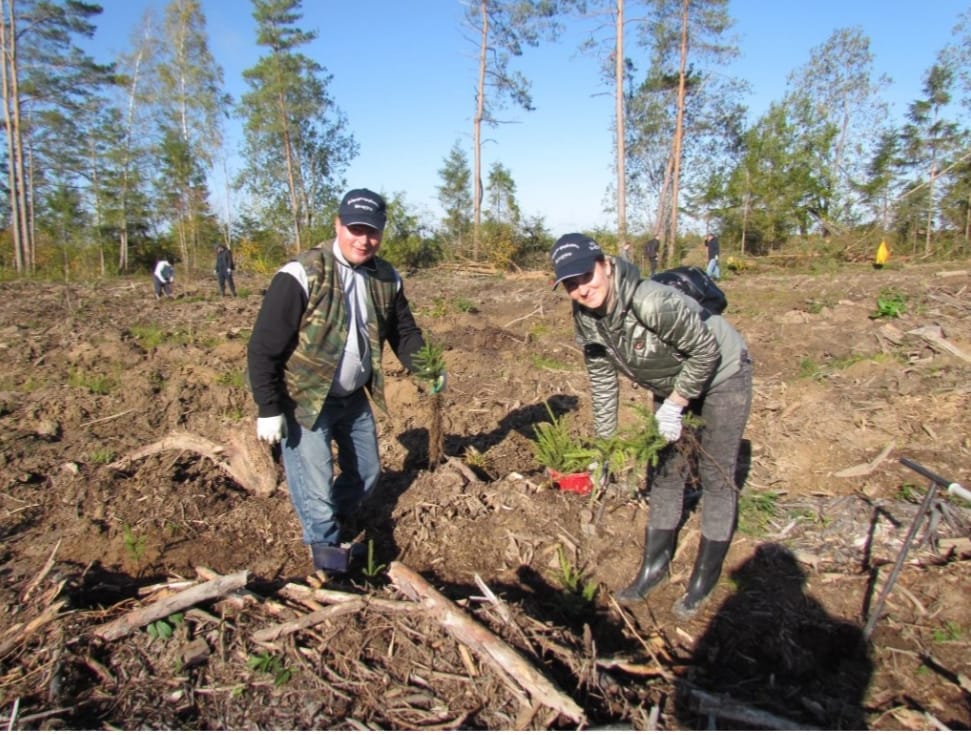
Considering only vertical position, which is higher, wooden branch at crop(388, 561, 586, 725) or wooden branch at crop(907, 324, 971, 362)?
wooden branch at crop(907, 324, 971, 362)

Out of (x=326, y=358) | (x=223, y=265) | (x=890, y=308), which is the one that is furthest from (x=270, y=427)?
(x=223, y=265)

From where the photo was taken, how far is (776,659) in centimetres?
281

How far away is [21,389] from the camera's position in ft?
20.3

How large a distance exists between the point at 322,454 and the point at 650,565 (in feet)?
6.21

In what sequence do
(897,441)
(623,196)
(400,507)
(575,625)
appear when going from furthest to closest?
1. (623,196)
2. (897,441)
3. (400,507)
4. (575,625)

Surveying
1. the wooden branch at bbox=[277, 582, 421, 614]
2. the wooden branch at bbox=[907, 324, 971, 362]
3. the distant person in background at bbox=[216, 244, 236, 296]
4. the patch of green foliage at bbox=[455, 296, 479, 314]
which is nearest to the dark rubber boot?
the wooden branch at bbox=[277, 582, 421, 614]

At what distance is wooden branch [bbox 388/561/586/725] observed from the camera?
2.05 metres

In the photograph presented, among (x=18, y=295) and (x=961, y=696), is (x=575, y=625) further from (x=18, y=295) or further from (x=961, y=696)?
(x=18, y=295)

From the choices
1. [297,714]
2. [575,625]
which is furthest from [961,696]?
[297,714]

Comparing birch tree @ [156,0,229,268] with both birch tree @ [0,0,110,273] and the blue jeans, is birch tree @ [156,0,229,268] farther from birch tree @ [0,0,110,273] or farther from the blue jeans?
the blue jeans

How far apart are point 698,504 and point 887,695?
160 centimetres

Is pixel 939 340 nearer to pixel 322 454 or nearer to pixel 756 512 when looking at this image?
pixel 756 512

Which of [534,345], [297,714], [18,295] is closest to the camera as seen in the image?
[297,714]

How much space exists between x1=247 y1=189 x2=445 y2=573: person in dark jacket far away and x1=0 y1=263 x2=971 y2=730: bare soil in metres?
0.49
